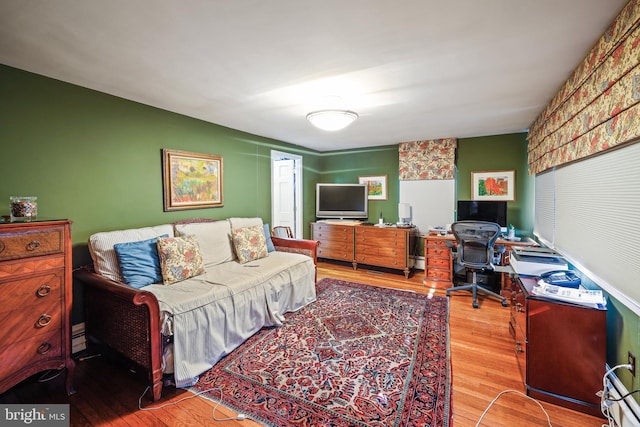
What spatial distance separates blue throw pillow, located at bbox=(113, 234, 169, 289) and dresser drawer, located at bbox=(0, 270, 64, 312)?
0.45 meters

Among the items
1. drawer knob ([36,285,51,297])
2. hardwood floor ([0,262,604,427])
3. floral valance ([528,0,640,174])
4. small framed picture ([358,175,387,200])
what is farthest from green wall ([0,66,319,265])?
floral valance ([528,0,640,174])

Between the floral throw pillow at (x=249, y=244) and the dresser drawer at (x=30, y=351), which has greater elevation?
the floral throw pillow at (x=249, y=244)

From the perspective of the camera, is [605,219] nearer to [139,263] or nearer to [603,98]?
[603,98]

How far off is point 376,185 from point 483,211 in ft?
6.21

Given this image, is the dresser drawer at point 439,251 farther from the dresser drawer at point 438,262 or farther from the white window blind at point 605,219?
the white window blind at point 605,219

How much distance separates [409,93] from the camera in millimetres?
2531

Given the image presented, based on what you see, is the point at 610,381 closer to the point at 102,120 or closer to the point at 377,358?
the point at 377,358

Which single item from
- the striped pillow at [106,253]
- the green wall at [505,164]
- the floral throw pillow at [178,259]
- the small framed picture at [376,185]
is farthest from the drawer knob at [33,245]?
the green wall at [505,164]

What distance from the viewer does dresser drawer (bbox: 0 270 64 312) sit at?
62.7 inches

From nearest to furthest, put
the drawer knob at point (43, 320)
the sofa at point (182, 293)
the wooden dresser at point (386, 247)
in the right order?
the drawer knob at point (43, 320) < the sofa at point (182, 293) < the wooden dresser at point (386, 247)

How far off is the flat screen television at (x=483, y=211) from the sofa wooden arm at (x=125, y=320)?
4102 millimetres

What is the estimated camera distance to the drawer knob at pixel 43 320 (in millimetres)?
1728

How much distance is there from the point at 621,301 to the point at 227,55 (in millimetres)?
2844

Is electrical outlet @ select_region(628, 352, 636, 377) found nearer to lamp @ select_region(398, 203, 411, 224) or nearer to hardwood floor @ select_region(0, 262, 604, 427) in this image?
hardwood floor @ select_region(0, 262, 604, 427)
